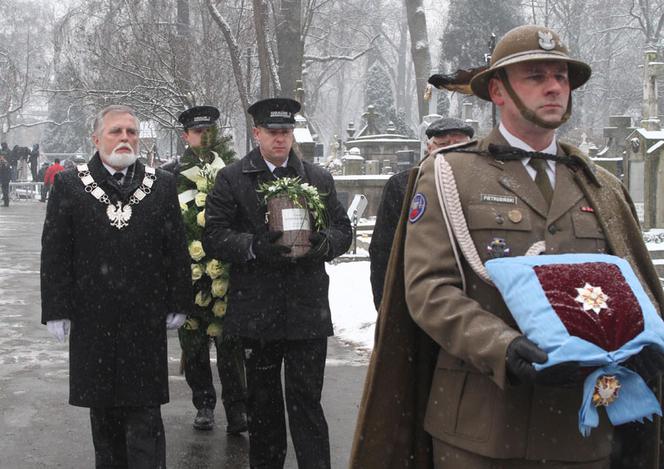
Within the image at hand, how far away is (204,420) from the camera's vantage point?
22.7 feet

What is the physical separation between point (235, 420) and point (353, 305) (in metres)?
5.53

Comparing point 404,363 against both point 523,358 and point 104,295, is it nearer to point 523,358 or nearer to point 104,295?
point 523,358

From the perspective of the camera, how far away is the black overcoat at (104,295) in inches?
200

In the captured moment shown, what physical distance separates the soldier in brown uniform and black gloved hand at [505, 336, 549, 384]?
0.05 ft

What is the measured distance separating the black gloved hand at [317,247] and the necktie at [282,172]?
1.48ft

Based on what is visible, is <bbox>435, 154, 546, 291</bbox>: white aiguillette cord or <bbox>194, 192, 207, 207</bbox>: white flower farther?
<bbox>194, 192, 207, 207</bbox>: white flower

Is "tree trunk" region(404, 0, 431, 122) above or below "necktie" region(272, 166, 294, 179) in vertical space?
above

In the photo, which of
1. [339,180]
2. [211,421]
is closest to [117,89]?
[339,180]

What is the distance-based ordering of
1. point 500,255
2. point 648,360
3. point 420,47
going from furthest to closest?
point 420,47
point 500,255
point 648,360

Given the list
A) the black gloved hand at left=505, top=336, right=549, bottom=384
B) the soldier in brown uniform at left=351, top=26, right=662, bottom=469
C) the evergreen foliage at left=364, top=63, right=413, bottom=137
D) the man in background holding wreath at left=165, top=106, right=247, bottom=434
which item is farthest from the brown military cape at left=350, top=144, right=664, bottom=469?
the evergreen foliage at left=364, top=63, right=413, bottom=137

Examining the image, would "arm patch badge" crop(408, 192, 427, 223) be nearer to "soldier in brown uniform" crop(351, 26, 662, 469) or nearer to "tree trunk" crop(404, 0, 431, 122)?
"soldier in brown uniform" crop(351, 26, 662, 469)

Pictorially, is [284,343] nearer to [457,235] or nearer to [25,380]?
[457,235]

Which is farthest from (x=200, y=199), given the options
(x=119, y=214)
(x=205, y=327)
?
(x=119, y=214)

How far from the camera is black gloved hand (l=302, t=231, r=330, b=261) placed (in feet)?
18.0
